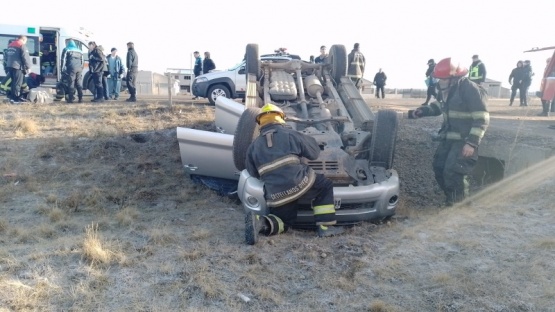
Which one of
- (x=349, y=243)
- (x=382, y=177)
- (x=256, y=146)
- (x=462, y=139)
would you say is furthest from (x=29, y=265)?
(x=462, y=139)

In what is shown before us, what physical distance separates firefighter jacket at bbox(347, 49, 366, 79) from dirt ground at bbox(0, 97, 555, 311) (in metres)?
3.97

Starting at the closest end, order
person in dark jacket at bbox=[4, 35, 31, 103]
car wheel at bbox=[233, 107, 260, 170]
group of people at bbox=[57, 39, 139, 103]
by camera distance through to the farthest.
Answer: car wheel at bbox=[233, 107, 260, 170] → person in dark jacket at bbox=[4, 35, 31, 103] → group of people at bbox=[57, 39, 139, 103]

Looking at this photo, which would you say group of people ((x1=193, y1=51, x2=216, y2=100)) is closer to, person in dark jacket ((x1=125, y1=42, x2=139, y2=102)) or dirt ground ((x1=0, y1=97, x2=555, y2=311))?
person in dark jacket ((x1=125, y1=42, x2=139, y2=102))

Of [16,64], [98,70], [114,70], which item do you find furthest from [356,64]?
[16,64]

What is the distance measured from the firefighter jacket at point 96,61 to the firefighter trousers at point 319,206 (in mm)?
8877

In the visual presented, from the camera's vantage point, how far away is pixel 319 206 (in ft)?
14.0

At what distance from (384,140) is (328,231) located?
1288 mm

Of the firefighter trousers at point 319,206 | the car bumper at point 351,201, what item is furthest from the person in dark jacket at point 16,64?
the firefighter trousers at point 319,206

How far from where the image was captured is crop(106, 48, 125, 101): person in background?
12.6 metres

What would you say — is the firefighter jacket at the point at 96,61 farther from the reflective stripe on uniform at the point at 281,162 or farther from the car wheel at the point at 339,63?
the reflective stripe on uniform at the point at 281,162

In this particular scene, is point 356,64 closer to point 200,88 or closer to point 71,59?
point 200,88

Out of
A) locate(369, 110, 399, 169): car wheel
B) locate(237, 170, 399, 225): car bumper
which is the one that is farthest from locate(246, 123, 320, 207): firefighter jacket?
locate(369, 110, 399, 169): car wheel

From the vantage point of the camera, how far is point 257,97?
6527 mm

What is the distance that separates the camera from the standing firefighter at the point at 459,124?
5062mm
